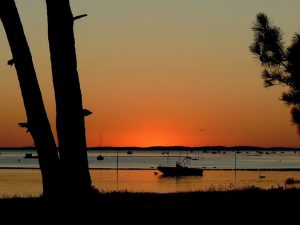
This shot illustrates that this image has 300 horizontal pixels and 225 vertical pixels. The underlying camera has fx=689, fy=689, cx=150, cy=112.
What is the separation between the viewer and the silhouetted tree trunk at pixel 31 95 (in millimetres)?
13695

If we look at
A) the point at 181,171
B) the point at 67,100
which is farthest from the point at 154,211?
the point at 181,171

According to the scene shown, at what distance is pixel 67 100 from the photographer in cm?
1371

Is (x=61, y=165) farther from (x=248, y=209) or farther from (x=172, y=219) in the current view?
(x=248, y=209)

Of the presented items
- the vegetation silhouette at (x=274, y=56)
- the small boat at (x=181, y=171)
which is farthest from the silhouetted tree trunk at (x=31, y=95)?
the small boat at (x=181, y=171)

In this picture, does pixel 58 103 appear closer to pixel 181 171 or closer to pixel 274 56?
pixel 274 56

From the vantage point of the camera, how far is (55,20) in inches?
544

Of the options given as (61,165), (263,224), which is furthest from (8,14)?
(263,224)

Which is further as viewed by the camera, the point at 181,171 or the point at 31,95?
the point at 181,171

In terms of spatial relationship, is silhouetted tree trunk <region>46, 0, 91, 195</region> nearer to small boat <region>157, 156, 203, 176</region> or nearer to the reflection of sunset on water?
the reflection of sunset on water

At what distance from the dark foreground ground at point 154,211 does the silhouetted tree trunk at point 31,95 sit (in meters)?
0.71

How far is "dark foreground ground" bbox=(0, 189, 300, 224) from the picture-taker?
520 inches

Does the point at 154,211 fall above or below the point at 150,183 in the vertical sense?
above

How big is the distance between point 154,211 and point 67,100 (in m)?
2.95

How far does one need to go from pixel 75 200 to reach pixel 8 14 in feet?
12.9
